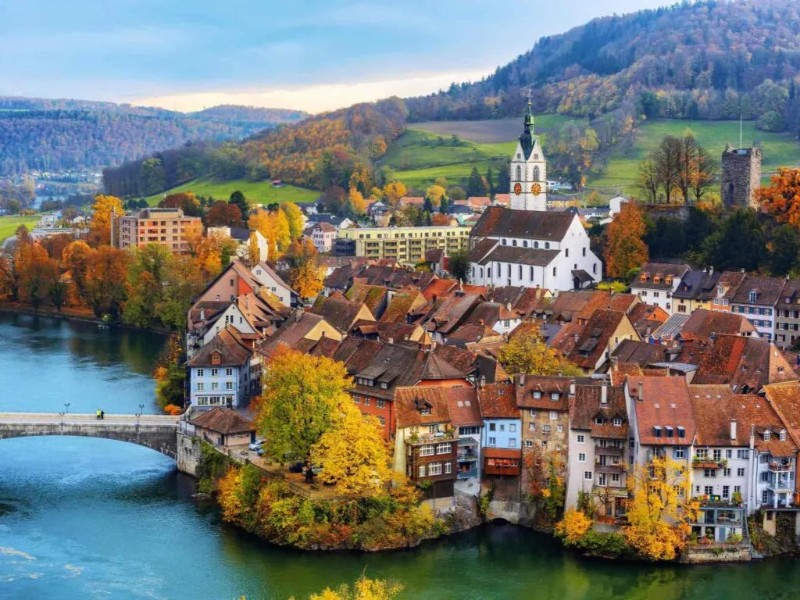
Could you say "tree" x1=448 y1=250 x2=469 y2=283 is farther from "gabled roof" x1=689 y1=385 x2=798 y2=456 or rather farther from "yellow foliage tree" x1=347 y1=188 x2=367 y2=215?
"yellow foliage tree" x1=347 y1=188 x2=367 y2=215

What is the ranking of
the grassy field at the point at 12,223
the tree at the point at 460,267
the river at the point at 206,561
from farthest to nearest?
the grassy field at the point at 12,223
the tree at the point at 460,267
the river at the point at 206,561

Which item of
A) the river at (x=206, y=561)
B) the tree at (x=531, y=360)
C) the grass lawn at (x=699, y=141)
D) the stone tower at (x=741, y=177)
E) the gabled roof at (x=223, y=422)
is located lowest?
the river at (x=206, y=561)

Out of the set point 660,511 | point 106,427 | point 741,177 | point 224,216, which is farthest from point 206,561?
point 224,216

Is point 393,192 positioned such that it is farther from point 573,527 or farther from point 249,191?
point 573,527

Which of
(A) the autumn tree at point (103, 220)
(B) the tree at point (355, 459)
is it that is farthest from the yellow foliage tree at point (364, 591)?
(A) the autumn tree at point (103, 220)

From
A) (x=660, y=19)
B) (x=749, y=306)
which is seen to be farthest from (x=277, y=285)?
(x=660, y=19)

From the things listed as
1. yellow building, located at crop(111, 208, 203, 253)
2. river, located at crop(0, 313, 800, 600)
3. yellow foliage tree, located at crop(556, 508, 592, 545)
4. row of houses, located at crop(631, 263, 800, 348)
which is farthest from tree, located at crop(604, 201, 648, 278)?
yellow building, located at crop(111, 208, 203, 253)

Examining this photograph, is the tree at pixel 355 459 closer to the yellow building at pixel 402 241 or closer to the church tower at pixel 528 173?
the church tower at pixel 528 173

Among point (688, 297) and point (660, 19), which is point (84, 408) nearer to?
point (688, 297)
